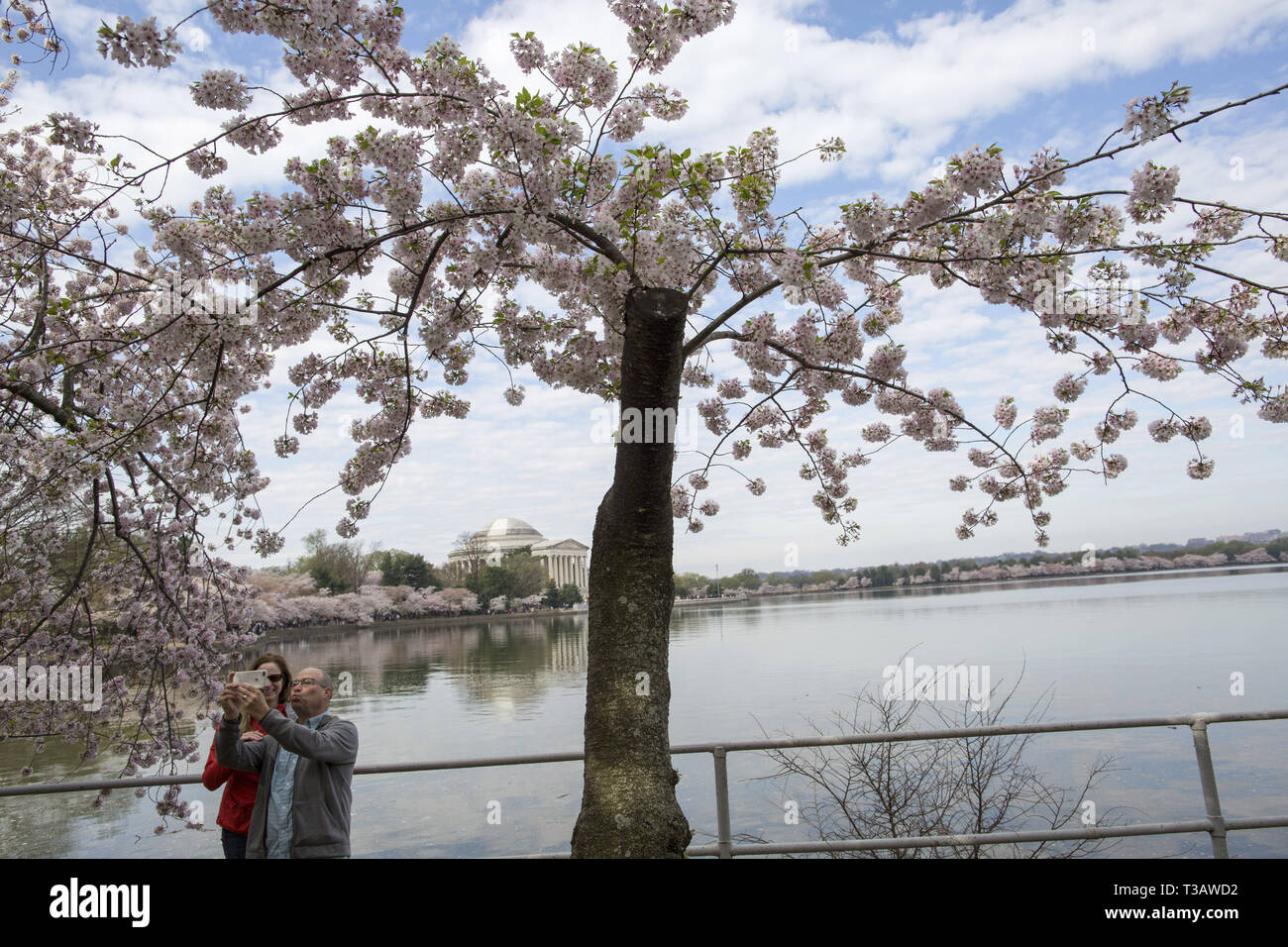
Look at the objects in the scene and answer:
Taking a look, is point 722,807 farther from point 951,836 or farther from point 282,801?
point 282,801

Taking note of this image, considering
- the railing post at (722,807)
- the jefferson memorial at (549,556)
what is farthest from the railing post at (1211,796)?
the jefferson memorial at (549,556)

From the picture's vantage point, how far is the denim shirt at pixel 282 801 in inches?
129

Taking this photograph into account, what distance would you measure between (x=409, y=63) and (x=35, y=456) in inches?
172

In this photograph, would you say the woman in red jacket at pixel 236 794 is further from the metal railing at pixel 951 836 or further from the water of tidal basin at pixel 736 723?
the water of tidal basin at pixel 736 723

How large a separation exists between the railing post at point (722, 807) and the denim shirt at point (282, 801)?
2161 millimetres

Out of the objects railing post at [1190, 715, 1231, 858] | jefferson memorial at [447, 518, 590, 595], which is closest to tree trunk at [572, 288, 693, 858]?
railing post at [1190, 715, 1231, 858]

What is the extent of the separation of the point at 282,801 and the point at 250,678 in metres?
0.54

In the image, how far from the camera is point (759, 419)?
773cm

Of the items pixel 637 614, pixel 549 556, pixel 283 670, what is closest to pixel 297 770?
pixel 283 670

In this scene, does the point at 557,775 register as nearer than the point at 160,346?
No

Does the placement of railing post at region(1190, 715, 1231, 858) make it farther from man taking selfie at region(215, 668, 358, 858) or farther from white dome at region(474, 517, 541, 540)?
white dome at region(474, 517, 541, 540)

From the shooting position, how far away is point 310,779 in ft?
10.9

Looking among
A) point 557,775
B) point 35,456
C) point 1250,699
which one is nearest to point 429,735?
point 557,775
